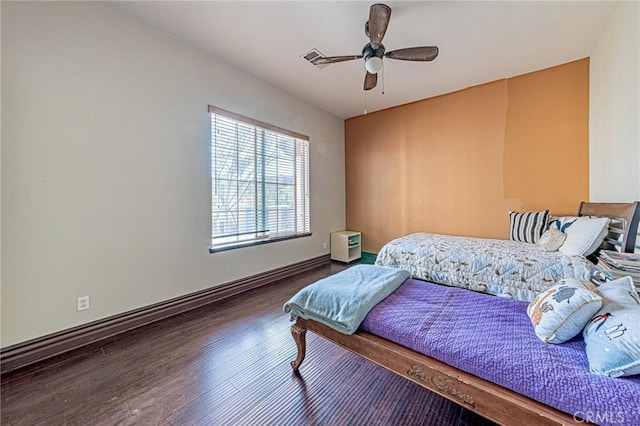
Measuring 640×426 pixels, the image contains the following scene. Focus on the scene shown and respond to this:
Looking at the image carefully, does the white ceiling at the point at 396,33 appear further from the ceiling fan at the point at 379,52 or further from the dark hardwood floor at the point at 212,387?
Answer: the dark hardwood floor at the point at 212,387

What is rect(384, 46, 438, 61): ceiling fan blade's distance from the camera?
7.46ft

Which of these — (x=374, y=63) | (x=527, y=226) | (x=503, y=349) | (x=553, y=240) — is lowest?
(x=503, y=349)

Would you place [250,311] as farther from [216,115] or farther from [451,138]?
[451,138]

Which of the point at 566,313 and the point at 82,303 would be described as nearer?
the point at 566,313

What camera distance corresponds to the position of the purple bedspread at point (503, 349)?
2.88 ft

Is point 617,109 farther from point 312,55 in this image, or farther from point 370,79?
point 312,55

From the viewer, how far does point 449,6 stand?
7.14 feet

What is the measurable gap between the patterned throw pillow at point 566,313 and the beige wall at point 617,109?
1582mm

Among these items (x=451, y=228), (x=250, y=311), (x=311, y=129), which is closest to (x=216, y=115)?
(x=311, y=129)

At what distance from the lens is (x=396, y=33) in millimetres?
2518

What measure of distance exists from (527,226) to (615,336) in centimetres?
259

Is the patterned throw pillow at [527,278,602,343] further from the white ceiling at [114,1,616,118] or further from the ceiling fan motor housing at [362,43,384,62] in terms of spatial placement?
the white ceiling at [114,1,616,118]

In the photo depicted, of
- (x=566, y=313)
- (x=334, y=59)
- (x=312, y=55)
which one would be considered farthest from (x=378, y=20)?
(x=566, y=313)

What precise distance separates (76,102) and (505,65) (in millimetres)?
4462
